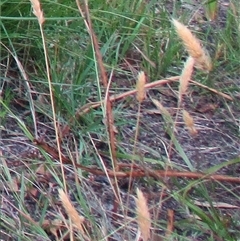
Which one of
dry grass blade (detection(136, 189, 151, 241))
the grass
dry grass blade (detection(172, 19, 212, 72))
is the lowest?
the grass

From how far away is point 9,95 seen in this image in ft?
5.93

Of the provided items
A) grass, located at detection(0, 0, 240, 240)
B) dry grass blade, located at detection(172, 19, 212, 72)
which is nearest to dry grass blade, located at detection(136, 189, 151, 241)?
grass, located at detection(0, 0, 240, 240)

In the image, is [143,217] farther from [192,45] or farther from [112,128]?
[112,128]

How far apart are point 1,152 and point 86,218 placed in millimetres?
297

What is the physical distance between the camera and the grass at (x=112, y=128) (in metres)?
1.43

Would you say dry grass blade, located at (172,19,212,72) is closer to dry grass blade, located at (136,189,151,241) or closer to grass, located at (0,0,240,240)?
grass, located at (0,0,240,240)

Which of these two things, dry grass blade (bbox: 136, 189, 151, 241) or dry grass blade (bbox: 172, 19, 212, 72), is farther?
dry grass blade (bbox: 172, 19, 212, 72)

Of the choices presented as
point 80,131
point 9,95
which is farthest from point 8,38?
point 80,131

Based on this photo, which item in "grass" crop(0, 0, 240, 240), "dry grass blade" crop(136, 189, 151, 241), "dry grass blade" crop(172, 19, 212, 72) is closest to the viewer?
"dry grass blade" crop(136, 189, 151, 241)

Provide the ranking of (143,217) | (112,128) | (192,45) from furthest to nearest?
(112,128) < (192,45) < (143,217)

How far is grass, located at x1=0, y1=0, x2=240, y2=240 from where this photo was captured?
1431 mm

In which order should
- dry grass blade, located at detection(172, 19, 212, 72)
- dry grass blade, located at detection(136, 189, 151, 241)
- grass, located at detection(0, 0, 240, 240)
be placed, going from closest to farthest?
dry grass blade, located at detection(136, 189, 151, 241)
dry grass blade, located at detection(172, 19, 212, 72)
grass, located at detection(0, 0, 240, 240)

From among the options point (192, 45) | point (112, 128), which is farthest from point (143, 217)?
point (112, 128)

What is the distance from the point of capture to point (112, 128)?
1492 millimetres
